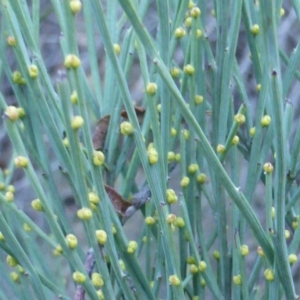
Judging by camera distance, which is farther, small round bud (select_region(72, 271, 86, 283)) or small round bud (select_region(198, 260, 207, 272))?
small round bud (select_region(198, 260, 207, 272))

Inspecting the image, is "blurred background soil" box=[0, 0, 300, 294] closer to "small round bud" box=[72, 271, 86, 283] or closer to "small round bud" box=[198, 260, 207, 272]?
"small round bud" box=[198, 260, 207, 272]

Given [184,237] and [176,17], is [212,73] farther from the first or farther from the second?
[184,237]

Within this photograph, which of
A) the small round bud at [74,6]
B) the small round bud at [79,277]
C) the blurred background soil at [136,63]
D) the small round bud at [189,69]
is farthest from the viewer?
the blurred background soil at [136,63]

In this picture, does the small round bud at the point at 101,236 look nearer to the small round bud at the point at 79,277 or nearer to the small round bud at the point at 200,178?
the small round bud at the point at 79,277

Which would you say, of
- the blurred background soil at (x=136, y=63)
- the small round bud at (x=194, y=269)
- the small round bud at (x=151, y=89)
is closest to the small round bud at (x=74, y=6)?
the small round bud at (x=151, y=89)

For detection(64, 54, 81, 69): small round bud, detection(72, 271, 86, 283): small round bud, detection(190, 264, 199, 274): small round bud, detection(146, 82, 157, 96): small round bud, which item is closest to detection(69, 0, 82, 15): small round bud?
detection(64, 54, 81, 69): small round bud

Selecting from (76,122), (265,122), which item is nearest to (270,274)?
(265,122)
